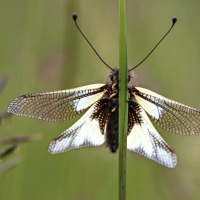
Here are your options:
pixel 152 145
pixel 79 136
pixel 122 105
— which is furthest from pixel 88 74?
pixel 122 105

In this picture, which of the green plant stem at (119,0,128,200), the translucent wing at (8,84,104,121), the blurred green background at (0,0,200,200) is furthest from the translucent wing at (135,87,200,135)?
the blurred green background at (0,0,200,200)

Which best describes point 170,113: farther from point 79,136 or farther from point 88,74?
point 88,74

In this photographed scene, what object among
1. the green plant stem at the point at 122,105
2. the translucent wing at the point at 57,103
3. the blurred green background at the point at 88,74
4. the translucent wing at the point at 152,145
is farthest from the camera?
the blurred green background at the point at 88,74

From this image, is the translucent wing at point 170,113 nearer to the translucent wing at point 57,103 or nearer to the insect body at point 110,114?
the insect body at point 110,114

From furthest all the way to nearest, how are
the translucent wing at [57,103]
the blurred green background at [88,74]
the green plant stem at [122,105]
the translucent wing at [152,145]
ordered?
the blurred green background at [88,74] < the translucent wing at [152,145] < the translucent wing at [57,103] < the green plant stem at [122,105]

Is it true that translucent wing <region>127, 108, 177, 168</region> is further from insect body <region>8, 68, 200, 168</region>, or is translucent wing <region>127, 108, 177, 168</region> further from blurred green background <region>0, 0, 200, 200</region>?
blurred green background <region>0, 0, 200, 200</region>

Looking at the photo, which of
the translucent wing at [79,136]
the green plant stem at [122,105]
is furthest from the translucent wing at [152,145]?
the green plant stem at [122,105]
